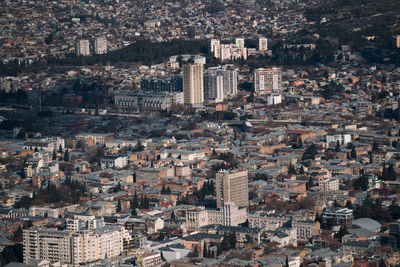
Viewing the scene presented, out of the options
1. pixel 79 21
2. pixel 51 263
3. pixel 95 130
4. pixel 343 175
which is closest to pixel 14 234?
pixel 51 263

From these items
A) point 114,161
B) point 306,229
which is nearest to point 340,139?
point 114,161

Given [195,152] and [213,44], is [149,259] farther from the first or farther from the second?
[213,44]

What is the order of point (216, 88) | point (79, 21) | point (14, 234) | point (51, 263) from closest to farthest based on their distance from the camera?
point (51, 263) → point (14, 234) → point (216, 88) → point (79, 21)

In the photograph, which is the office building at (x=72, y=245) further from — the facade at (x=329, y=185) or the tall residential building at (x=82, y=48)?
the tall residential building at (x=82, y=48)

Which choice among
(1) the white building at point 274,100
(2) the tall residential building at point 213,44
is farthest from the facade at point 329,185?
(2) the tall residential building at point 213,44

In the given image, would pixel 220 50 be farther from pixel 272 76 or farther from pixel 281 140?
pixel 281 140

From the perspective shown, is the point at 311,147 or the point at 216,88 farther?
the point at 216,88

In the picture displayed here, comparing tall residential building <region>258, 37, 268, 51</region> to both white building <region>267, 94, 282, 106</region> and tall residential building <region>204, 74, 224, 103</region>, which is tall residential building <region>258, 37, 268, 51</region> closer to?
tall residential building <region>204, 74, 224, 103</region>
